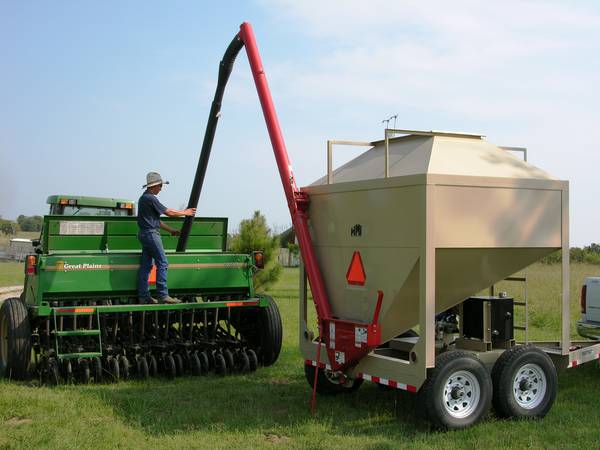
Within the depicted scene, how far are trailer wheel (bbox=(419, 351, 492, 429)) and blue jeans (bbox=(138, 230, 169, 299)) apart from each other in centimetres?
388

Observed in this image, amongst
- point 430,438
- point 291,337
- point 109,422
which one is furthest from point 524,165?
point 291,337

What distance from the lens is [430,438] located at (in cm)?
597

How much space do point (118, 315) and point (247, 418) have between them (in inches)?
114

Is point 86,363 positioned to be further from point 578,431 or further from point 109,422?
point 578,431

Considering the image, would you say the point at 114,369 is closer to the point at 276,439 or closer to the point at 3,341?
the point at 3,341

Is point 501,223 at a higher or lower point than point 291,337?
higher

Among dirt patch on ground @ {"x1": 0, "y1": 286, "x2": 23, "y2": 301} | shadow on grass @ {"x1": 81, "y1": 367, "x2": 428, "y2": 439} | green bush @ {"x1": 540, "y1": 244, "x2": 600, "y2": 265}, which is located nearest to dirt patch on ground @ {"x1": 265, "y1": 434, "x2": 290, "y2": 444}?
shadow on grass @ {"x1": 81, "y1": 367, "x2": 428, "y2": 439}

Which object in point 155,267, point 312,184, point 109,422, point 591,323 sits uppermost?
point 312,184

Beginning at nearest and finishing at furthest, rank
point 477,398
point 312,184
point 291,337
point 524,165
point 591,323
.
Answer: point 477,398, point 524,165, point 312,184, point 591,323, point 291,337

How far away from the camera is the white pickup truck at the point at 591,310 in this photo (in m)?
8.77

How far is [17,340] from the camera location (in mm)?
8109

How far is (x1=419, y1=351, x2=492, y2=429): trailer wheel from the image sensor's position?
240 inches

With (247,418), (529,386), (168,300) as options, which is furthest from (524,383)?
(168,300)

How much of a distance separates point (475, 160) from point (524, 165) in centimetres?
65
